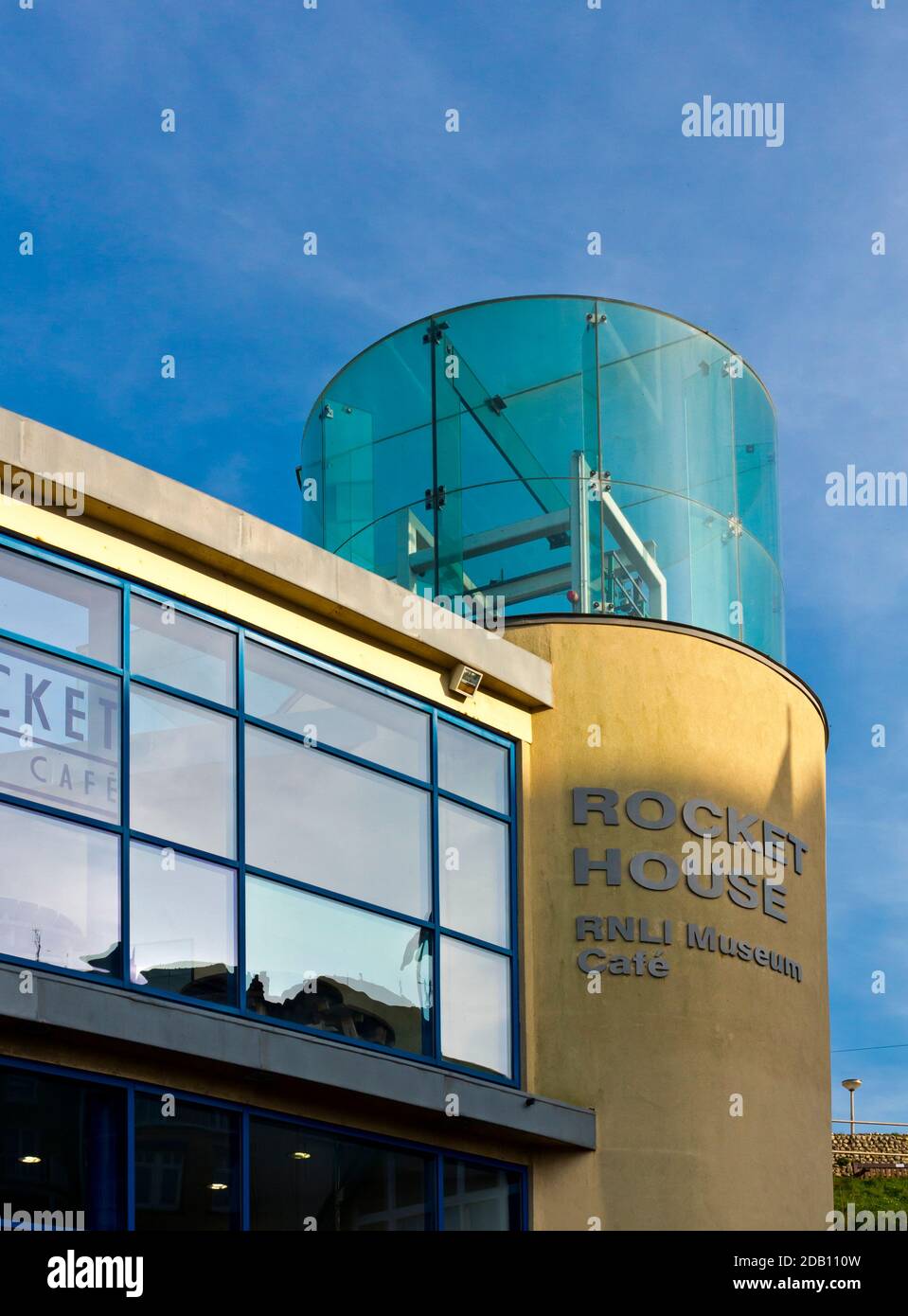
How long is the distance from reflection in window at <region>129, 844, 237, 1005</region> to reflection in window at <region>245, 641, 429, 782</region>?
156 centimetres

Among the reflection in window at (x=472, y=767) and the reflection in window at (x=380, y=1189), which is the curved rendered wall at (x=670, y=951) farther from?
the reflection in window at (x=380, y=1189)

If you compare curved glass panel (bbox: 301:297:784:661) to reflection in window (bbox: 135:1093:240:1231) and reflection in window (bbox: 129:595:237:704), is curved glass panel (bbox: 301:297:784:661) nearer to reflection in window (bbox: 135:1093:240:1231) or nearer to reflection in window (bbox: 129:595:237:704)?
reflection in window (bbox: 129:595:237:704)

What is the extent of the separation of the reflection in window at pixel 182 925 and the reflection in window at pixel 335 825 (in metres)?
0.57

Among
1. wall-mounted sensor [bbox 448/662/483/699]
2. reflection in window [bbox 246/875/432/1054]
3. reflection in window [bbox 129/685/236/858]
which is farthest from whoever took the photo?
wall-mounted sensor [bbox 448/662/483/699]

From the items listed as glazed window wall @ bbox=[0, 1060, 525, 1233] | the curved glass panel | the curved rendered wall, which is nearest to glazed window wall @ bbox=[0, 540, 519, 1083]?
the curved rendered wall

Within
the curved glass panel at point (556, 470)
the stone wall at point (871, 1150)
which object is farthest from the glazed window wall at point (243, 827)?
the stone wall at point (871, 1150)

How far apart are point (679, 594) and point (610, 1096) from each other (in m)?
5.10

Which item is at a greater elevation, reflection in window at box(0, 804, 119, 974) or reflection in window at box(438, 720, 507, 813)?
reflection in window at box(438, 720, 507, 813)

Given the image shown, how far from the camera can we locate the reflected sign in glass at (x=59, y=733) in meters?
14.5

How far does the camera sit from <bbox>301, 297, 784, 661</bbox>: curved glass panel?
784 inches

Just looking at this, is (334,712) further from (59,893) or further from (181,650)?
(59,893)

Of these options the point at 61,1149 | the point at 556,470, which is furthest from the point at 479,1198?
the point at 556,470

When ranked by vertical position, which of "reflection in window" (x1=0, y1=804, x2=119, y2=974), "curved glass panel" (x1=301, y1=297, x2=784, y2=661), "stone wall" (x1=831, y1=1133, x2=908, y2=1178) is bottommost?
"stone wall" (x1=831, y1=1133, x2=908, y2=1178)

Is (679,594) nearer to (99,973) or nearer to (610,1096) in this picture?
(610,1096)
